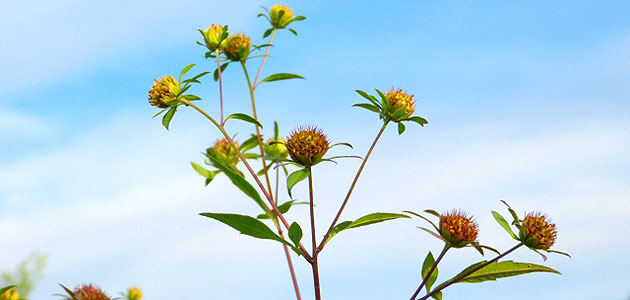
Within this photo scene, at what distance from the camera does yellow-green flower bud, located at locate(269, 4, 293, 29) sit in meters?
3.21

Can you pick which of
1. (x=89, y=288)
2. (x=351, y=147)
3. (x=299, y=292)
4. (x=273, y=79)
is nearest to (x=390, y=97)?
(x=351, y=147)

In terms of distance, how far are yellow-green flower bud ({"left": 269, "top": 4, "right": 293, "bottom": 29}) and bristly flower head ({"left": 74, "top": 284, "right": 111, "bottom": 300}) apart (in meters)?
1.87

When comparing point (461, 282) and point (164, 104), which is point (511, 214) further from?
point (164, 104)

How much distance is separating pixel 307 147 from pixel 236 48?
0.89m

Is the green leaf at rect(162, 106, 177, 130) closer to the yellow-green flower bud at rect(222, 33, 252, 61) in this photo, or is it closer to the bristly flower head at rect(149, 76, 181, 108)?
the bristly flower head at rect(149, 76, 181, 108)

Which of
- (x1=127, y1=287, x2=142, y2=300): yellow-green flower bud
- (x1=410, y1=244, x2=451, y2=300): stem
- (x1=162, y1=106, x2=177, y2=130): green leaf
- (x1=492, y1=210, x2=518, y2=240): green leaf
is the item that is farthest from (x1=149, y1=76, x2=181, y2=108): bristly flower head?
(x1=492, y1=210, x2=518, y2=240): green leaf

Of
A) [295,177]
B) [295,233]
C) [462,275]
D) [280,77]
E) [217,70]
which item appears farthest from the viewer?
[217,70]

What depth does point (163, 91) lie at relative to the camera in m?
2.53

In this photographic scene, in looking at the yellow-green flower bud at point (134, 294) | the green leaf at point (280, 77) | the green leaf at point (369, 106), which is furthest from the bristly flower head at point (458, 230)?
the yellow-green flower bud at point (134, 294)

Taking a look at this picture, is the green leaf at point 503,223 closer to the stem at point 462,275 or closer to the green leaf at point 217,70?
the stem at point 462,275

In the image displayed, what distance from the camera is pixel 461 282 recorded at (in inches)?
93.0

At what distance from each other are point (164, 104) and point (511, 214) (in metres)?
1.56

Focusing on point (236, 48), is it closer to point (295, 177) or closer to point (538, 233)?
point (295, 177)

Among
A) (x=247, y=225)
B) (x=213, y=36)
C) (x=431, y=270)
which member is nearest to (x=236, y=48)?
(x=213, y=36)
